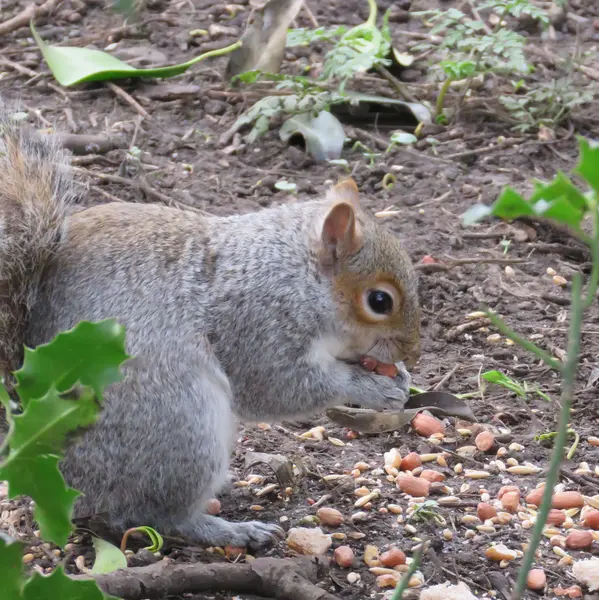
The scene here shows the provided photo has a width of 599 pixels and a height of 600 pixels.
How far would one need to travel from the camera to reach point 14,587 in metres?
1.29

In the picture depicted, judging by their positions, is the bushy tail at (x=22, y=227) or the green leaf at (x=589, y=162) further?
the bushy tail at (x=22, y=227)

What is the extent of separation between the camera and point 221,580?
2.05 m

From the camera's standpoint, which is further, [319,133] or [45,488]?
[319,133]

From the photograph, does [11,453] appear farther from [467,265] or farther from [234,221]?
[467,265]

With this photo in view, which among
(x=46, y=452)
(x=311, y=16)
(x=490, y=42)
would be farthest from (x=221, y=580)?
(x=311, y=16)

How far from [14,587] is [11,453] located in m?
0.17

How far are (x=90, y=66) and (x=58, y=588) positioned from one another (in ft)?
11.4

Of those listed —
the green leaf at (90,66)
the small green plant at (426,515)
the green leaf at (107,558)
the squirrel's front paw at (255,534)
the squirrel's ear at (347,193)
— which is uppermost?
the green leaf at (90,66)

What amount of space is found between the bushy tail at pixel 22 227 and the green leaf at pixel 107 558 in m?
0.41

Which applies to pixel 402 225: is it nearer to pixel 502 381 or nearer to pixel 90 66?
Answer: pixel 502 381

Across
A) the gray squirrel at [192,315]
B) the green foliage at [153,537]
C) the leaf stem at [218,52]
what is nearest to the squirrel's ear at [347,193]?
the gray squirrel at [192,315]

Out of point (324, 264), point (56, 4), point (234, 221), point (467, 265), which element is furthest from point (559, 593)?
point (56, 4)

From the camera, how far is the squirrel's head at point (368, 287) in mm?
2508

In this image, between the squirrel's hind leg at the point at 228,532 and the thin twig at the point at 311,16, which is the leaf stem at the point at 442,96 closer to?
the thin twig at the point at 311,16
